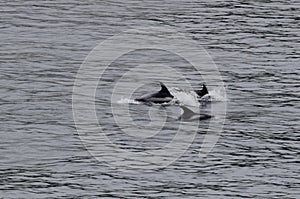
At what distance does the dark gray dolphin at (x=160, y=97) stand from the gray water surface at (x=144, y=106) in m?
1.08

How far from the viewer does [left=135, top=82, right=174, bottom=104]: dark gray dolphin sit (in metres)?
27.4

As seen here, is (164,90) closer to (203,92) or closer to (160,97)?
(160,97)

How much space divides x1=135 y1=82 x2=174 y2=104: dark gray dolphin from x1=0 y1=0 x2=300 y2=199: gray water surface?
108cm

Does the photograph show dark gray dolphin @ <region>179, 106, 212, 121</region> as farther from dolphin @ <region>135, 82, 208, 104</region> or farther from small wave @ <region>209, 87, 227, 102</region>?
small wave @ <region>209, 87, 227, 102</region>

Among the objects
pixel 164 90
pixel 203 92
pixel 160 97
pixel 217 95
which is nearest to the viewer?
pixel 164 90

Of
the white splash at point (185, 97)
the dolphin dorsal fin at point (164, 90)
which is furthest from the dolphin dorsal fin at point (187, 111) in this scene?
the dolphin dorsal fin at point (164, 90)

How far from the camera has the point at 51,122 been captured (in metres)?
Result: 24.8

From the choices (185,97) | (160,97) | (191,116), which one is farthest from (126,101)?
(191,116)

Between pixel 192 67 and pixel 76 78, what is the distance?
4.26 m

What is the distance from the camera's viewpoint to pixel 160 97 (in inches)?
1086

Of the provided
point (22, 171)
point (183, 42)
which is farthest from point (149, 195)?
point (183, 42)

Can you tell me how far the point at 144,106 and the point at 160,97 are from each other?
0.78 meters

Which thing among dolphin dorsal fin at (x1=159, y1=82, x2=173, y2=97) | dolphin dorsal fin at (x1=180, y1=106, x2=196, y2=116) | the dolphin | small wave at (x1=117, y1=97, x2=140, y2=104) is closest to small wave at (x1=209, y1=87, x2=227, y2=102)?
the dolphin

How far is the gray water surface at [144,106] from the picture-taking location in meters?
20.0
